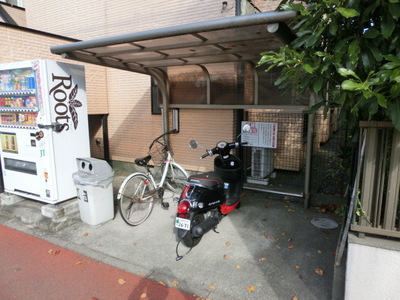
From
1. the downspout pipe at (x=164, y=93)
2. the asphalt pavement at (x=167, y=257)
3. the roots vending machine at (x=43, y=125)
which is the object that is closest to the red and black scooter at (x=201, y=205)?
the asphalt pavement at (x=167, y=257)

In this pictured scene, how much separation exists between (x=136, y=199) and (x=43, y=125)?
1830mm

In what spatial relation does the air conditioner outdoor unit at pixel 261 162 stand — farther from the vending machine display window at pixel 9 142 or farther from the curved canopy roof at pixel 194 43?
the vending machine display window at pixel 9 142

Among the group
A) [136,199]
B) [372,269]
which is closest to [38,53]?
[136,199]

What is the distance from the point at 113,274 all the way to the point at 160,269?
55 centimetres

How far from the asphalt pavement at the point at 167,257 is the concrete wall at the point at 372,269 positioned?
292 millimetres

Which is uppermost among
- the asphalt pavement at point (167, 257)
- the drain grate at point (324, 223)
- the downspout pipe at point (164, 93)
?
the downspout pipe at point (164, 93)

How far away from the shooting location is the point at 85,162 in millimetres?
4598

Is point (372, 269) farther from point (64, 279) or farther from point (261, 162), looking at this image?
point (261, 162)

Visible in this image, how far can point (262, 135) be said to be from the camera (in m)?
5.68

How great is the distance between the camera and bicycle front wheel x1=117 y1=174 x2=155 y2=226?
441 cm

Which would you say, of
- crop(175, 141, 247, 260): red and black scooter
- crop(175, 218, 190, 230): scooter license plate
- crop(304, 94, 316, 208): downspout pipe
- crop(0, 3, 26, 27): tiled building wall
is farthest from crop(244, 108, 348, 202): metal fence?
crop(0, 3, 26, 27): tiled building wall

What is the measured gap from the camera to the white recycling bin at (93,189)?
444 cm

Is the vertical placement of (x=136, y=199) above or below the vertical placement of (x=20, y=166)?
below

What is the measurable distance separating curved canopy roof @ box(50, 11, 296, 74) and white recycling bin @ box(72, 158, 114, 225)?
168 centimetres
